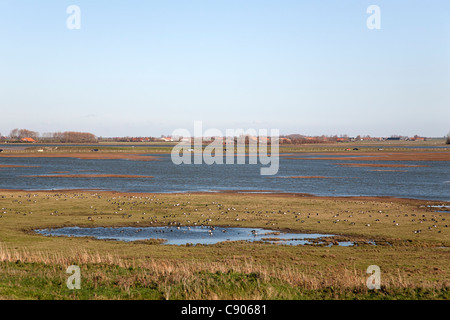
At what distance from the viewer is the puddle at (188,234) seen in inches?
1044

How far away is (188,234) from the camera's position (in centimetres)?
2834

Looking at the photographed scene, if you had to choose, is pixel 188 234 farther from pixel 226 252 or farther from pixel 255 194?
pixel 255 194

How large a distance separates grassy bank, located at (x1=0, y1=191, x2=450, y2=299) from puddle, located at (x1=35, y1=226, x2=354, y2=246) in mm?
1380

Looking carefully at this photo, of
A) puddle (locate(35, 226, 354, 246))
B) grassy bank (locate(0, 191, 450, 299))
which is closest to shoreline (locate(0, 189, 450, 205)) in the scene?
Result: grassy bank (locate(0, 191, 450, 299))

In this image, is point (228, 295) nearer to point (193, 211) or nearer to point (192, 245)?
point (192, 245)

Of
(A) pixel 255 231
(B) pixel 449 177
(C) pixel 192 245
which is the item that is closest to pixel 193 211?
(A) pixel 255 231

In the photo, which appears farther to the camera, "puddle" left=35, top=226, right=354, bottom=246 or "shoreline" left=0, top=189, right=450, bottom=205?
"shoreline" left=0, top=189, right=450, bottom=205

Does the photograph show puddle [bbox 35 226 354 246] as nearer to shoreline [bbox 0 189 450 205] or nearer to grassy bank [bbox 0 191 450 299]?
grassy bank [bbox 0 191 450 299]

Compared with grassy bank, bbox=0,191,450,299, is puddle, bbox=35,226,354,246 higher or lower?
lower

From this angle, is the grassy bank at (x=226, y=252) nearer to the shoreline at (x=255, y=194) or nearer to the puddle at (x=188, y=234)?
the shoreline at (x=255, y=194)

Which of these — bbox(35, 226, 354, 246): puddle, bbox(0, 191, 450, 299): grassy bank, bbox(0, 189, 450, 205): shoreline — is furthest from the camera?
bbox(0, 189, 450, 205): shoreline

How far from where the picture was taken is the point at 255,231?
29.1 meters

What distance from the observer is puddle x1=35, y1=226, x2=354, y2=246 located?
26.5 metres

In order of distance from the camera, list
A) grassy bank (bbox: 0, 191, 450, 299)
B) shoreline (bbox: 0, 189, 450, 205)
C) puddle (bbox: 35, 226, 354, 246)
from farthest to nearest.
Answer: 1. shoreline (bbox: 0, 189, 450, 205)
2. puddle (bbox: 35, 226, 354, 246)
3. grassy bank (bbox: 0, 191, 450, 299)
